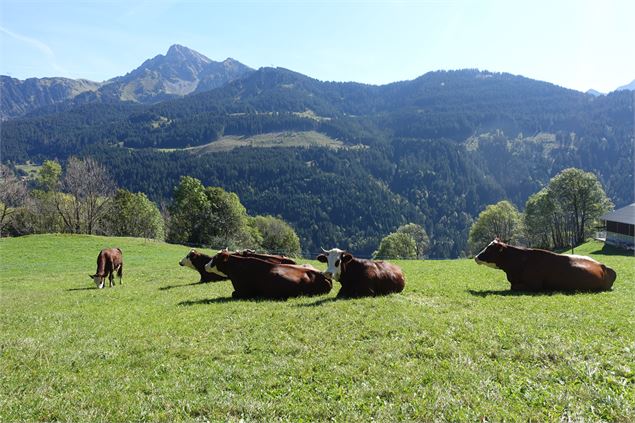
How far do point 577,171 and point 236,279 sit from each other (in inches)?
3312

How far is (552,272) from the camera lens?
16500 mm

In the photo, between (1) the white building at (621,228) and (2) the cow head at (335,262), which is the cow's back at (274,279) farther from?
(1) the white building at (621,228)

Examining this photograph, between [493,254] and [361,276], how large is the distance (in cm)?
635

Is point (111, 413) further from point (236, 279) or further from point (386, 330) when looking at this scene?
point (236, 279)

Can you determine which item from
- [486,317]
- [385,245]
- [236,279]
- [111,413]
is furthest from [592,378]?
[385,245]

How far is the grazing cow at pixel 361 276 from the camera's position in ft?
53.1

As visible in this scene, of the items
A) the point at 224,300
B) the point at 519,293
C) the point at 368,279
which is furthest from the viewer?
the point at 224,300

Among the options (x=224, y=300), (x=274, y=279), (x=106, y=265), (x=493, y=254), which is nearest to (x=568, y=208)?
(x=493, y=254)

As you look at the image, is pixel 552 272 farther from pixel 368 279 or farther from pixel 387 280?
pixel 368 279

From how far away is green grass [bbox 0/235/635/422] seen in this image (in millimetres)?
6812

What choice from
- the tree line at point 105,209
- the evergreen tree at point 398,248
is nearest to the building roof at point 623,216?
the evergreen tree at point 398,248

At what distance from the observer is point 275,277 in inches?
672

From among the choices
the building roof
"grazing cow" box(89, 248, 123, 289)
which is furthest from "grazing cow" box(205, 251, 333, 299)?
the building roof

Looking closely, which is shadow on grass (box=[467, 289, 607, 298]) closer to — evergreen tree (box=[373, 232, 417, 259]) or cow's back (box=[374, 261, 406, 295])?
cow's back (box=[374, 261, 406, 295])
